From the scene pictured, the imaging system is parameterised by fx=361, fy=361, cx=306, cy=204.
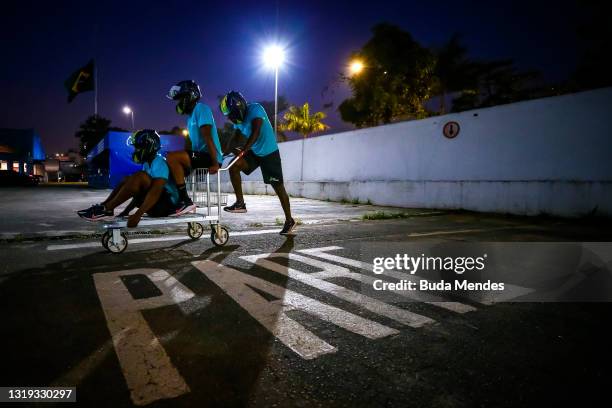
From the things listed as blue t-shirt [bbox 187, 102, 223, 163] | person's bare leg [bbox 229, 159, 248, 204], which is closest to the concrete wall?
person's bare leg [bbox 229, 159, 248, 204]

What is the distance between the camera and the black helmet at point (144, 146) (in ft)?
13.9

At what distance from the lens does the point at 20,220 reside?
7215mm

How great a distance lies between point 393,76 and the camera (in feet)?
85.8

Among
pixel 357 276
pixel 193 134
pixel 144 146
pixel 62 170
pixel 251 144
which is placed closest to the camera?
pixel 357 276

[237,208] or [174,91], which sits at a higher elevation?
[174,91]

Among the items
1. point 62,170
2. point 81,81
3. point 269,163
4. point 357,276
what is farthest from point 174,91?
point 62,170

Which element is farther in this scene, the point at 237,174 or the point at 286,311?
the point at 237,174

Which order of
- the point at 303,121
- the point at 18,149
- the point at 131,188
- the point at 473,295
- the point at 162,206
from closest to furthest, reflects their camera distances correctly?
the point at 473,295, the point at 131,188, the point at 162,206, the point at 303,121, the point at 18,149

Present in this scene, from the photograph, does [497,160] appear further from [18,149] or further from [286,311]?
[18,149]

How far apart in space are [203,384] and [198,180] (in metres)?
4.90

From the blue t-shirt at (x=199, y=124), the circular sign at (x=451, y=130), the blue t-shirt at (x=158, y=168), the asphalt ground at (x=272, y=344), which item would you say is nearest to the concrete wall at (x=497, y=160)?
the circular sign at (x=451, y=130)

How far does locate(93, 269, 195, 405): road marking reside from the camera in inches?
63.2

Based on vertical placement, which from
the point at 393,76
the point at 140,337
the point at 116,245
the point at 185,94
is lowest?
the point at 140,337

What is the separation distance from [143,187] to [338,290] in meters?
2.66
